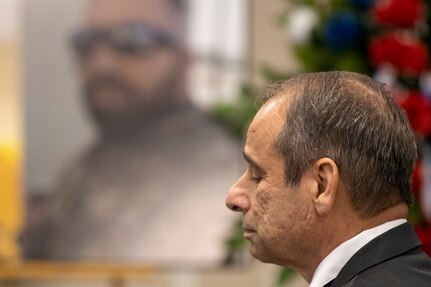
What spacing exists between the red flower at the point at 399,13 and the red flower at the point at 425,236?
2.23ft

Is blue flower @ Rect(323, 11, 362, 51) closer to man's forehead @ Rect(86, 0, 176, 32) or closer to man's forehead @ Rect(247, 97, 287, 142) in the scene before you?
man's forehead @ Rect(86, 0, 176, 32)

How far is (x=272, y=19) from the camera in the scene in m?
5.48

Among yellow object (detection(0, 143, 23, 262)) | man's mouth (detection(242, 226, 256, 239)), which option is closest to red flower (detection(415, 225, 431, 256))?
man's mouth (detection(242, 226, 256, 239))

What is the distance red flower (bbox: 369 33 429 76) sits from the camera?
12.7 feet

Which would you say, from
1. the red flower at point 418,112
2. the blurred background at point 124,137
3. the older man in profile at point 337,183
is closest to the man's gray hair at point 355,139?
the older man in profile at point 337,183

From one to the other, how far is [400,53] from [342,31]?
0.25 m

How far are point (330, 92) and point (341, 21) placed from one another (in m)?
2.03

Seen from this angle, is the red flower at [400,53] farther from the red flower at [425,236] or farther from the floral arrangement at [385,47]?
the red flower at [425,236]

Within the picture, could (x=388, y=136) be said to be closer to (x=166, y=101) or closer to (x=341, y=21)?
(x=341, y=21)

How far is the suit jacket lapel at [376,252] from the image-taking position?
2.00 m

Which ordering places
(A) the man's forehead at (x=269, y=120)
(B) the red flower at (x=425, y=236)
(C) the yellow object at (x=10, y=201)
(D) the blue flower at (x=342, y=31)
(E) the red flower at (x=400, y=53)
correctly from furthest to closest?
(C) the yellow object at (x=10, y=201) < (D) the blue flower at (x=342, y=31) < (E) the red flower at (x=400, y=53) < (B) the red flower at (x=425, y=236) < (A) the man's forehead at (x=269, y=120)

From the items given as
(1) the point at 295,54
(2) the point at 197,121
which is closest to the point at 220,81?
(2) the point at 197,121

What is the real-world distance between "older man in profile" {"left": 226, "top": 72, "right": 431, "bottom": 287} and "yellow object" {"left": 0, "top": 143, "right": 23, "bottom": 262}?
355cm

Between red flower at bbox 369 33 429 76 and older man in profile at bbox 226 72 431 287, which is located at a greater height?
older man in profile at bbox 226 72 431 287
